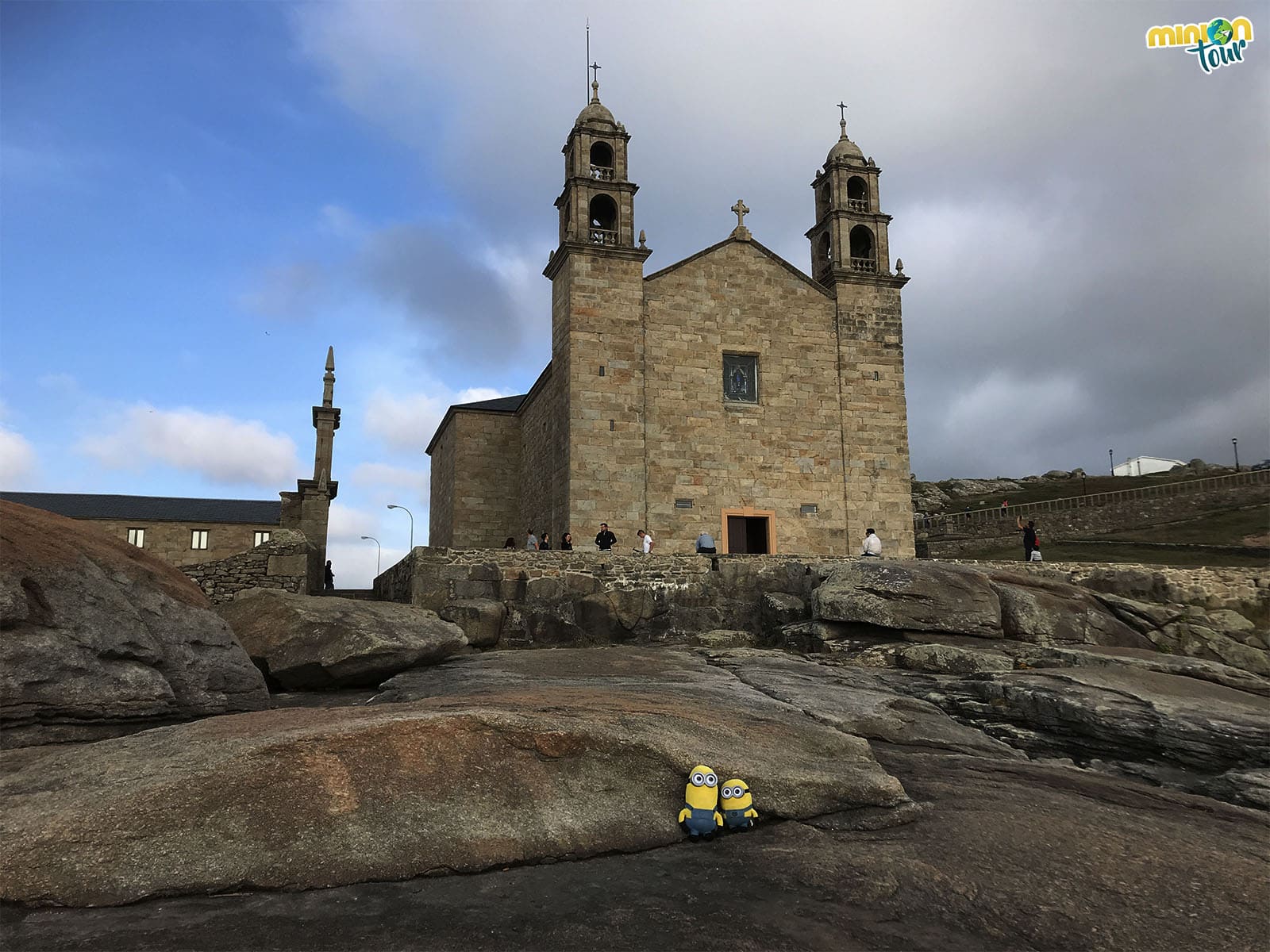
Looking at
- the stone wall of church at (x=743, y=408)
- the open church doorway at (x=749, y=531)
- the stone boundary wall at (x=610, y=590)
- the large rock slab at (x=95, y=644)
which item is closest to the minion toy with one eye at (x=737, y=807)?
the large rock slab at (x=95, y=644)

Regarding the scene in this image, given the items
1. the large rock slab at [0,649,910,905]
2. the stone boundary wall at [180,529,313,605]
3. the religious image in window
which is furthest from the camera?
the religious image in window

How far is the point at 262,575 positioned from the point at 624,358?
11.7 meters

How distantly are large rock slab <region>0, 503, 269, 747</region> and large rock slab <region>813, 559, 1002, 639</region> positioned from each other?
10.5 m

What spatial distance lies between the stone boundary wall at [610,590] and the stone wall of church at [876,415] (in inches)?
229

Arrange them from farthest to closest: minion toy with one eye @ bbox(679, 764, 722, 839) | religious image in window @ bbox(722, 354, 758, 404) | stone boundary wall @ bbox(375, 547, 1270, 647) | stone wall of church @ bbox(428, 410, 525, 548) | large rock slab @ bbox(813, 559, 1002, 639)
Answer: stone wall of church @ bbox(428, 410, 525, 548) → religious image in window @ bbox(722, 354, 758, 404) → stone boundary wall @ bbox(375, 547, 1270, 647) → large rock slab @ bbox(813, 559, 1002, 639) → minion toy with one eye @ bbox(679, 764, 722, 839)

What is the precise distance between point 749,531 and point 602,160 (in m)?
12.9

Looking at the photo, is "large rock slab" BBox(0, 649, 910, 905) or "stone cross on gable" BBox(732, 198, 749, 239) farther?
"stone cross on gable" BBox(732, 198, 749, 239)

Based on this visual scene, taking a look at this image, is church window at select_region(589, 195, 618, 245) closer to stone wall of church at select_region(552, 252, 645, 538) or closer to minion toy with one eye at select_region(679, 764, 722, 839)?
stone wall of church at select_region(552, 252, 645, 538)

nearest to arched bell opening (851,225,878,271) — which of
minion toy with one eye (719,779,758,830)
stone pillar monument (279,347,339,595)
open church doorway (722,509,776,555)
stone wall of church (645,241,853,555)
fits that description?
stone wall of church (645,241,853,555)

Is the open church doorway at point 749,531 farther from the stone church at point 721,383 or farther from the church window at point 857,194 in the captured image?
the church window at point 857,194

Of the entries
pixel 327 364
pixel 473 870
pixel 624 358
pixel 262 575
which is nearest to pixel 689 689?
pixel 473 870

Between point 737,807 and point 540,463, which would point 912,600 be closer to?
point 737,807

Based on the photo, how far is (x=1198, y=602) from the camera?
830 inches

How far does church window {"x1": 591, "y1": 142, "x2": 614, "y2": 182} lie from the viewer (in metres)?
25.4
